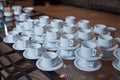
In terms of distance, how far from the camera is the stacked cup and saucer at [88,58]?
2.14ft

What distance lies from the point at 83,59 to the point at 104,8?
1255 millimetres

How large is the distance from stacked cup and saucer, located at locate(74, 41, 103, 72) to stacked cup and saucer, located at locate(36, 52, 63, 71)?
73mm

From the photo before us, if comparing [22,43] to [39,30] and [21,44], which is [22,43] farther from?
[39,30]

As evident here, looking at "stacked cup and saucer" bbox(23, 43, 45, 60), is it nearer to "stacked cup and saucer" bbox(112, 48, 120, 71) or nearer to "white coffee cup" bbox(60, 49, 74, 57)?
"white coffee cup" bbox(60, 49, 74, 57)

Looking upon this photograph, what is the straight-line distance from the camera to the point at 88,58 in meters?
0.65

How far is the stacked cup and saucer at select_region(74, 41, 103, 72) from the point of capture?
0.65m

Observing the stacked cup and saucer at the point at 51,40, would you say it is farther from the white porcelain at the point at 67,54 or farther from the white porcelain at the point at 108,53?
the white porcelain at the point at 108,53

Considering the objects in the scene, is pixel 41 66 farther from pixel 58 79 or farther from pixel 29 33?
pixel 29 33

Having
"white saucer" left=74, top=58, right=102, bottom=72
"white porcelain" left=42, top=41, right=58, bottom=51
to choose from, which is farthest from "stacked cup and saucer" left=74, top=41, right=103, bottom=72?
"white porcelain" left=42, top=41, right=58, bottom=51

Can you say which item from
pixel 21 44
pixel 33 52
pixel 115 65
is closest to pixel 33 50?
pixel 33 52

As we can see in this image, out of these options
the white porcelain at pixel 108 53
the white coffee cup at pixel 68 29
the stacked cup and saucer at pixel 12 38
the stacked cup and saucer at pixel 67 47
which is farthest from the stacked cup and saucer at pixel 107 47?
the stacked cup and saucer at pixel 12 38

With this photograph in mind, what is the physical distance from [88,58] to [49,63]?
0.15 m

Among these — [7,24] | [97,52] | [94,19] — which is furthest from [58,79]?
[94,19]

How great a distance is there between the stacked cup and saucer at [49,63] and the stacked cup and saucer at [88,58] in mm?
73
